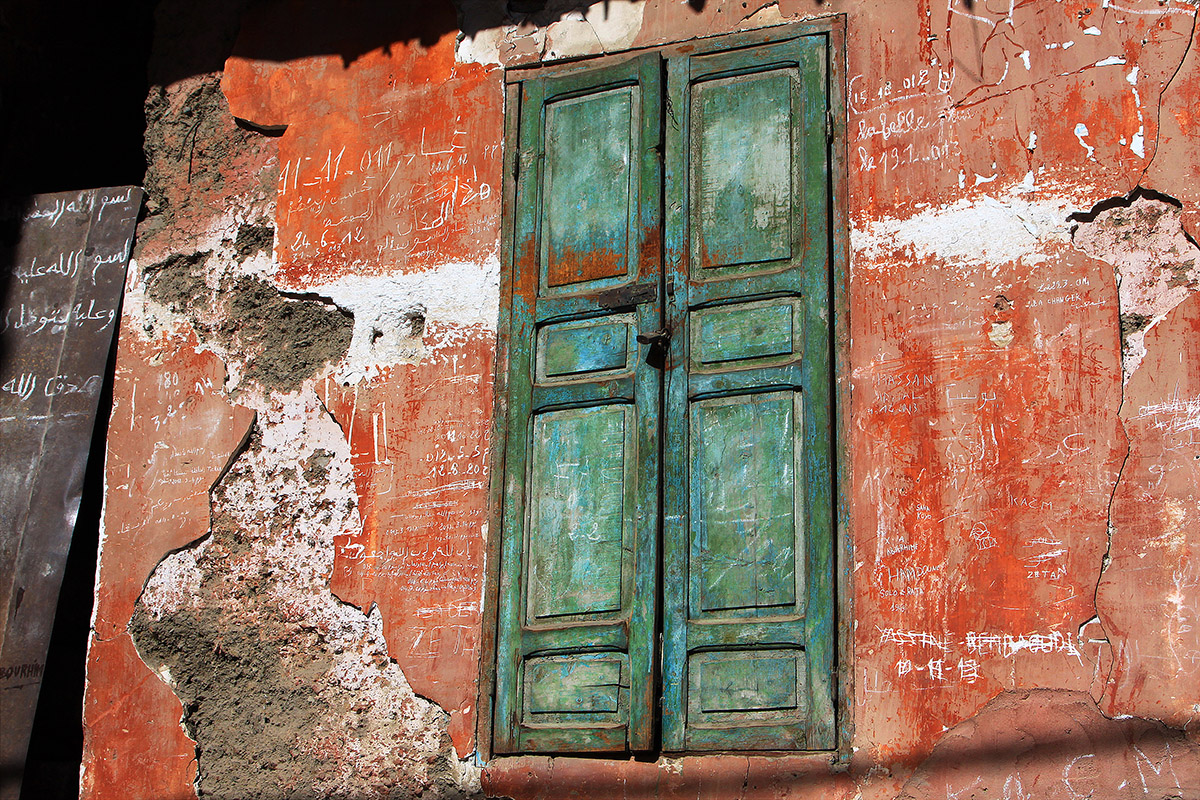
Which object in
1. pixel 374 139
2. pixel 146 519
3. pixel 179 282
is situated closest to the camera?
pixel 146 519

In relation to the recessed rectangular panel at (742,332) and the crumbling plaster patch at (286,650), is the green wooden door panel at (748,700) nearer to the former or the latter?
the crumbling plaster patch at (286,650)

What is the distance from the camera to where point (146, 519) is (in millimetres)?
4762

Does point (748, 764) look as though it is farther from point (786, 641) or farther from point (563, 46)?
point (563, 46)

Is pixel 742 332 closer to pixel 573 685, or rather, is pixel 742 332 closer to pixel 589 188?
pixel 589 188

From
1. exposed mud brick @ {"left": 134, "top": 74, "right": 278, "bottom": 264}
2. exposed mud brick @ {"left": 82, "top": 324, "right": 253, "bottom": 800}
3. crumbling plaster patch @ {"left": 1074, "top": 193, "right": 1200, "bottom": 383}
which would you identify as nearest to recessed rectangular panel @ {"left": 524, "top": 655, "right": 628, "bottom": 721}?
exposed mud brick @ {"left": 82, "top": 324, "right": 253, "bottom": 800}

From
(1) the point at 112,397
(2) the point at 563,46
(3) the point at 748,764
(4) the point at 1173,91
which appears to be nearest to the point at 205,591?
(1) the point at 112,397

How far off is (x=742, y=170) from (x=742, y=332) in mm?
583

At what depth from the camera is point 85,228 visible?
5199 millimetres

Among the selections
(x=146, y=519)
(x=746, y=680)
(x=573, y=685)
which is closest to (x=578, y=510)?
(x=573, y=685)

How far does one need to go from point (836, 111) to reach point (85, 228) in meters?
3.02

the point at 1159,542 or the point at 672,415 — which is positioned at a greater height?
the point at 672,415

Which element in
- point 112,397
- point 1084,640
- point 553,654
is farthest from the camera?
point 112,397

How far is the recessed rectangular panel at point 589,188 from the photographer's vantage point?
14.4ft

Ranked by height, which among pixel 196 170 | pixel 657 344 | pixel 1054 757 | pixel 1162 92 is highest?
pixel 196 170
